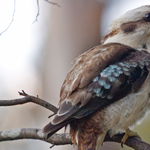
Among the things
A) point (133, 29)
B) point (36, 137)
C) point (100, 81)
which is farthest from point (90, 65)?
point (133, 29)

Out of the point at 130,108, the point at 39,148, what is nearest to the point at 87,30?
the point at 39,148

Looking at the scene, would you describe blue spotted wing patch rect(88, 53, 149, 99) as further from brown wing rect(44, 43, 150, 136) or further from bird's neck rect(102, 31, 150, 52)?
bird's neck rect(102, 31, 150, 52)

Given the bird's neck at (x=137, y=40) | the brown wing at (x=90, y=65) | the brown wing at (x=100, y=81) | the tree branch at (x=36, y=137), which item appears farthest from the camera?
the bird's neck at (x=137, y=40)

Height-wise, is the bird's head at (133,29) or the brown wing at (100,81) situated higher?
the bird's head at (133,29)

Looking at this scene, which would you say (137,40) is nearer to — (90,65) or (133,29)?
(133,29)

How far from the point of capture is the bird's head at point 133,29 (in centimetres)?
296

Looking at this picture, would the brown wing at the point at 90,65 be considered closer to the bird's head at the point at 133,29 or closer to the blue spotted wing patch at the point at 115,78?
the blue spotted wing patch at the point at 115,78

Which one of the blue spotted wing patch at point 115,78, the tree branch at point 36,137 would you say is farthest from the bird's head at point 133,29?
the tree branch at point 36,137

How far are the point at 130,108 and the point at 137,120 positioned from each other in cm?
27

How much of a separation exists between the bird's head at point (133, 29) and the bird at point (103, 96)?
0.35 metres

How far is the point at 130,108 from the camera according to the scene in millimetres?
2393

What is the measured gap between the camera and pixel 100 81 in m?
2.34

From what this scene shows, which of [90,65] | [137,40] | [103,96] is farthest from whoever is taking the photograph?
[137,40]

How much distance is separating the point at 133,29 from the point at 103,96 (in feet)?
3.19
